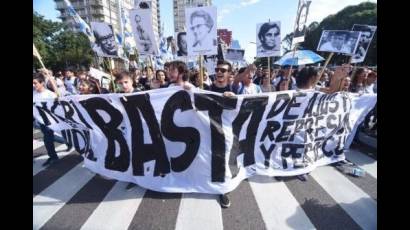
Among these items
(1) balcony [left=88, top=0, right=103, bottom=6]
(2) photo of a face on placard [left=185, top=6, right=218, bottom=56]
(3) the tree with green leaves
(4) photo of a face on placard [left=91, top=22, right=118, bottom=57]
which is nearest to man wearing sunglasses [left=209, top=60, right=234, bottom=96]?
(2) photo of a face on placard [left=185, top=6, right=218, bottom=56]

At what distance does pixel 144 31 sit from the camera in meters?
5.44

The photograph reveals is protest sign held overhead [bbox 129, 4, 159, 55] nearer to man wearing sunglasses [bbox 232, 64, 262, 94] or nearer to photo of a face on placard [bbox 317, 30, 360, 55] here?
man wearing sunglasses [bbox 232, 64, 262, 94]

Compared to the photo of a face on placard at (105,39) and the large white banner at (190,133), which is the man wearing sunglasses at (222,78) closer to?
the large white banner at (190,133)

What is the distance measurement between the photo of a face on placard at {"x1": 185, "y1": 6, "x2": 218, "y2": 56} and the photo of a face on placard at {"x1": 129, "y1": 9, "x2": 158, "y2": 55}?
1.31 m

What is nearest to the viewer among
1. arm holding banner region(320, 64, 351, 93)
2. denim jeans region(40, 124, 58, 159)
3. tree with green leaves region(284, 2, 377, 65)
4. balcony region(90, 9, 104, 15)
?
arm holding banner region(320, 64, 351, 93)

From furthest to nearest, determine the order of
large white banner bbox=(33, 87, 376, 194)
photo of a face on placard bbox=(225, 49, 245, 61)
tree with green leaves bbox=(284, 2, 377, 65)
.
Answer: tree with green leaves bbox=(284, 2, 377, 65)
photo of a face on placard bbox=(225, 49, 245, 61)
large white banner bbox=(33, 87, 376, 194)

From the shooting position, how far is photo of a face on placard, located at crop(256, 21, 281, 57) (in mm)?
5734

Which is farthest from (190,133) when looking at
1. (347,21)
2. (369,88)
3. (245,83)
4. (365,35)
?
(347,21)

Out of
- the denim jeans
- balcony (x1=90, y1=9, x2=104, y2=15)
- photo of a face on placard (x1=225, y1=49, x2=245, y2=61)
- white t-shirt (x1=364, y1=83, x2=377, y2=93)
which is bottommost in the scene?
the denim jeans

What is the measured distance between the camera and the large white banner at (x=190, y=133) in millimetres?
3652

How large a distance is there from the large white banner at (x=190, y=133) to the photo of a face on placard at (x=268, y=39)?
183 cm
